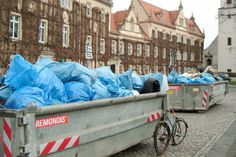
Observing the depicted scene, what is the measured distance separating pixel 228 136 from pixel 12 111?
7592mm

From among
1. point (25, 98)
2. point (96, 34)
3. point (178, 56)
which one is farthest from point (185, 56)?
point (25, 98)

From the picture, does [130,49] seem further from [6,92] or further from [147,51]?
[6,92]

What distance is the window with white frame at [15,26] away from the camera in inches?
1251

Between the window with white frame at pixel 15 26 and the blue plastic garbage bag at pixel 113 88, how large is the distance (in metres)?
25.3

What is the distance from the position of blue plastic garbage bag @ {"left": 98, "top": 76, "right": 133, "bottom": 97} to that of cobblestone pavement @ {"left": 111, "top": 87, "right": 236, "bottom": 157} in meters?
1.41

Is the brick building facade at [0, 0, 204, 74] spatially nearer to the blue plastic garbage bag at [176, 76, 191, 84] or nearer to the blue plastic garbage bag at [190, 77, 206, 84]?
the blue plastic garbage bag at [176, 76, 191, 84]

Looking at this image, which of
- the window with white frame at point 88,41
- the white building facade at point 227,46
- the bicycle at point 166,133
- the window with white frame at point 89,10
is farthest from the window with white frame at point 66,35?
the white building facade at point 227,46

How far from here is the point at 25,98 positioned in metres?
5.35

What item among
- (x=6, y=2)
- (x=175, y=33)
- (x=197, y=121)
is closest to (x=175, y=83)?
(x=197, y=121)

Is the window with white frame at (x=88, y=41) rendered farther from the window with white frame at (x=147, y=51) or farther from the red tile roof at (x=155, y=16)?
the window with white frame at (x=147, y=51)

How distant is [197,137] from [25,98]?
6.34 meters

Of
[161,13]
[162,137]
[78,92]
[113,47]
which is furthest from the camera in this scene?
[161,13]

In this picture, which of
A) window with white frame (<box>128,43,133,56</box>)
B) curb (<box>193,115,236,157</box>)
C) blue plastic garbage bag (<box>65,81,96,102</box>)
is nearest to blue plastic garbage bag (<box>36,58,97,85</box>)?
blue plastic garbage bag (<box>65,81,96,102</box>)

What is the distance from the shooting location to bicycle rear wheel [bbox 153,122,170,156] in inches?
325
